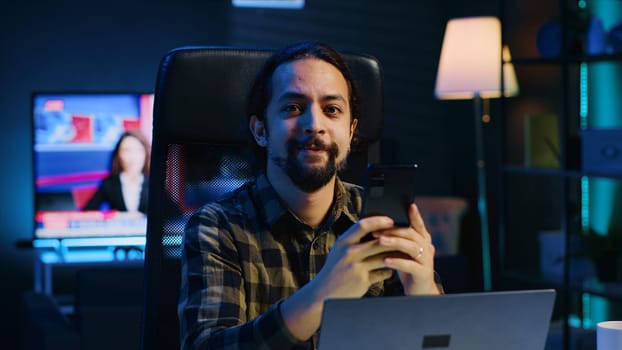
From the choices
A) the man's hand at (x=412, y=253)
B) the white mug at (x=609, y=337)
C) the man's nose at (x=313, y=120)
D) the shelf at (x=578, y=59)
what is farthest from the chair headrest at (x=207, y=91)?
the shelf at (x=578, y=59)

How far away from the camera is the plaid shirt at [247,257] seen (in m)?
1.51

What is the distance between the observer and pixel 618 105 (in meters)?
4.59

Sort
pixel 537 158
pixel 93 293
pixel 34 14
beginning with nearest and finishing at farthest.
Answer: pixel 93 293, pixel 537 158, pixel 34 14

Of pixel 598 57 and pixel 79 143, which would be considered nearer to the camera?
pixel 598 57

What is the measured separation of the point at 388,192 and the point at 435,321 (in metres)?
0.23

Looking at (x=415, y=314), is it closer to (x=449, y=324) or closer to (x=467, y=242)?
(x=449, y=324)

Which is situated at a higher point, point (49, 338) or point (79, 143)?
point (79, 143)

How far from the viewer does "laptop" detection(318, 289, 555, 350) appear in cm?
109

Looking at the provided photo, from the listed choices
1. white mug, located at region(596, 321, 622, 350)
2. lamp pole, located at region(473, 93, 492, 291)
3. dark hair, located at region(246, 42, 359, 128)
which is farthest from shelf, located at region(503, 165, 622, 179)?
white mug, located at region(596, 321, 622, 350)

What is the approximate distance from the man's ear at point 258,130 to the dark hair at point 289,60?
1 cm

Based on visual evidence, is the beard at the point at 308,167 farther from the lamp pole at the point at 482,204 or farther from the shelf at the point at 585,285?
the lamp pole at the point at 482,204

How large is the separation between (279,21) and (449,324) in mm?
4984

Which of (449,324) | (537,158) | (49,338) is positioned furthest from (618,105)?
(449,324)

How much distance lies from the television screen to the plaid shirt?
3352mm
